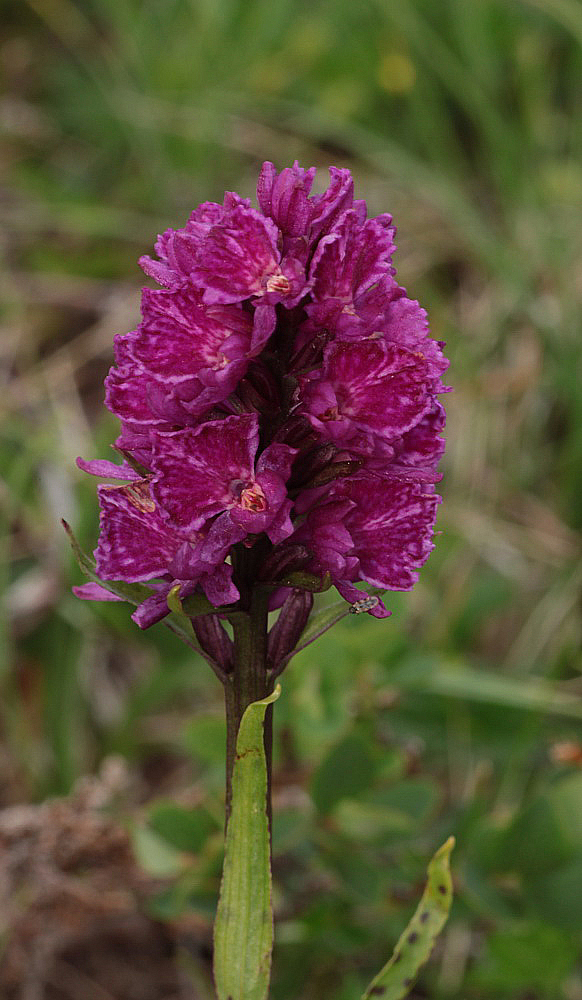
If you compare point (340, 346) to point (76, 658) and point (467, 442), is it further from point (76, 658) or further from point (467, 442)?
point (467, 442)

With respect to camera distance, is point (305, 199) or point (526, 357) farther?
point (526, 357)

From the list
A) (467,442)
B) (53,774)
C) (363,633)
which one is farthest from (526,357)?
(53,774)

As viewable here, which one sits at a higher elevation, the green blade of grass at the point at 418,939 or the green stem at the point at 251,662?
the green stem at the point at 251,662

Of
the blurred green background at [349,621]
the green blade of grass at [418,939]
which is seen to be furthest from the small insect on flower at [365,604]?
the blurred green background at [349,621]

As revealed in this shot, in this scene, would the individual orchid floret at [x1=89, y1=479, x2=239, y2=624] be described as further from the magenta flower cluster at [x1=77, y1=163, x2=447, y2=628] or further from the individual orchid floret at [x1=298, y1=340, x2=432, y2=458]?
the individual orchid floret at [x1=298, y1=340, x2=432, y2=458]

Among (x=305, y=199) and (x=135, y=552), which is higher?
(x=305, y=199)

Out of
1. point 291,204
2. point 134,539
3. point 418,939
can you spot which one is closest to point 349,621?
point 418,939

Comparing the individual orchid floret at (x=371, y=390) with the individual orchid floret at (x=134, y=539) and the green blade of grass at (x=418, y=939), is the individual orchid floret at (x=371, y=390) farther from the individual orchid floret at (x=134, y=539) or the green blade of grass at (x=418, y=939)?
the green blade of grass at (x=418, y=939)
